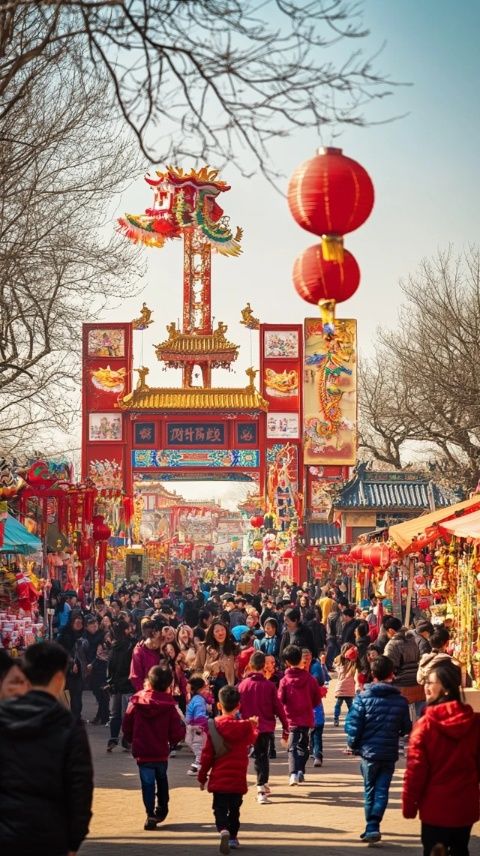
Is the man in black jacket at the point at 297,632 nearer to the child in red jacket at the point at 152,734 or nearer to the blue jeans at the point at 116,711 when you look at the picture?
the blue jeans at the point at 116,711

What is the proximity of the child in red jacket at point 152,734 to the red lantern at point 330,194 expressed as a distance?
3875mm

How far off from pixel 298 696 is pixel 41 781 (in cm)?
753

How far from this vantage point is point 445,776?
6.96 m

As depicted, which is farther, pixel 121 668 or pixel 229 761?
pixel 121 668

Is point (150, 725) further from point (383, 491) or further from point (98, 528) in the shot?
point (383, 491)

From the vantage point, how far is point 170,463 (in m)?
46.5

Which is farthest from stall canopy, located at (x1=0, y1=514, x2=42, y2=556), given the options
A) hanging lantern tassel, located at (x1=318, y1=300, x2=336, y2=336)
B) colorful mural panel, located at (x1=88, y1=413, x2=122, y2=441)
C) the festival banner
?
the festival banner

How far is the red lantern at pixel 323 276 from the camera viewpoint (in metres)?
8.48

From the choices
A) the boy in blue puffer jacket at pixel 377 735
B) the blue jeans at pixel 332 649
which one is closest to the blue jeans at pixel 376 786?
the boy in blue puffer jacket at pixel 377 735

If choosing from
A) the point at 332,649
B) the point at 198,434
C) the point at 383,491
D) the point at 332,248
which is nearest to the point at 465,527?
the point at 332,248

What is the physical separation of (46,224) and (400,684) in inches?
328

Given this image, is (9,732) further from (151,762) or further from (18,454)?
(18,454)

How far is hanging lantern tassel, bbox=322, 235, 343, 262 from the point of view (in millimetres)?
8453

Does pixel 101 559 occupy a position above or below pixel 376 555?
above
